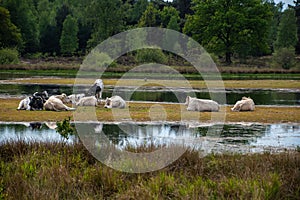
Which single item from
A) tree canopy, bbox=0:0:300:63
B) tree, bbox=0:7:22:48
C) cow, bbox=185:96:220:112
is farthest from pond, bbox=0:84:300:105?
tree, bbox=0:7:22:48

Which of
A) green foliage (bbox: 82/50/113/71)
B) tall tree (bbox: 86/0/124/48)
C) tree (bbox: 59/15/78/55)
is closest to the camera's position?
green foliage (bbox: 82/50/113/71)

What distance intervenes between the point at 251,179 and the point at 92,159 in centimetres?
367

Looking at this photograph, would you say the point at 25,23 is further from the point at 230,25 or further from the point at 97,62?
the point at 230,25

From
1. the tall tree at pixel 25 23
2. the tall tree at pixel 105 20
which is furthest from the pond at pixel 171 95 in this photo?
the tall tree at pixel 25 23

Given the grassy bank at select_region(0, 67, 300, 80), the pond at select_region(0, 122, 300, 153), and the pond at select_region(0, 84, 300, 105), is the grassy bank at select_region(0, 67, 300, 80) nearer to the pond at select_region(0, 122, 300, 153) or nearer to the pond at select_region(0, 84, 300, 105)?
the pond at select_region(0, 84, 300, 105)

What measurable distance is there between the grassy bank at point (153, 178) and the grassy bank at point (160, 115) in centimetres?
817

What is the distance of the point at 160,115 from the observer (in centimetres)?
2070

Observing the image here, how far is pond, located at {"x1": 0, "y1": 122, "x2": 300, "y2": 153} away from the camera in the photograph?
14.0m

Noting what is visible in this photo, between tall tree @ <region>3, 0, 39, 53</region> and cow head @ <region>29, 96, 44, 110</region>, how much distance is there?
70047 mm

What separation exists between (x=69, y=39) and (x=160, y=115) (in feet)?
229

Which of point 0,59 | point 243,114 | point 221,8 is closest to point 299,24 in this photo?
point 221,8

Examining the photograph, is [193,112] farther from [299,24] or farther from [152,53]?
[299,24]

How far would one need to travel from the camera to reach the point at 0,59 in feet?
218

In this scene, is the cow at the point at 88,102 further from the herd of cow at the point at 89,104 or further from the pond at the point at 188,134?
the pond at the point at 188,134
